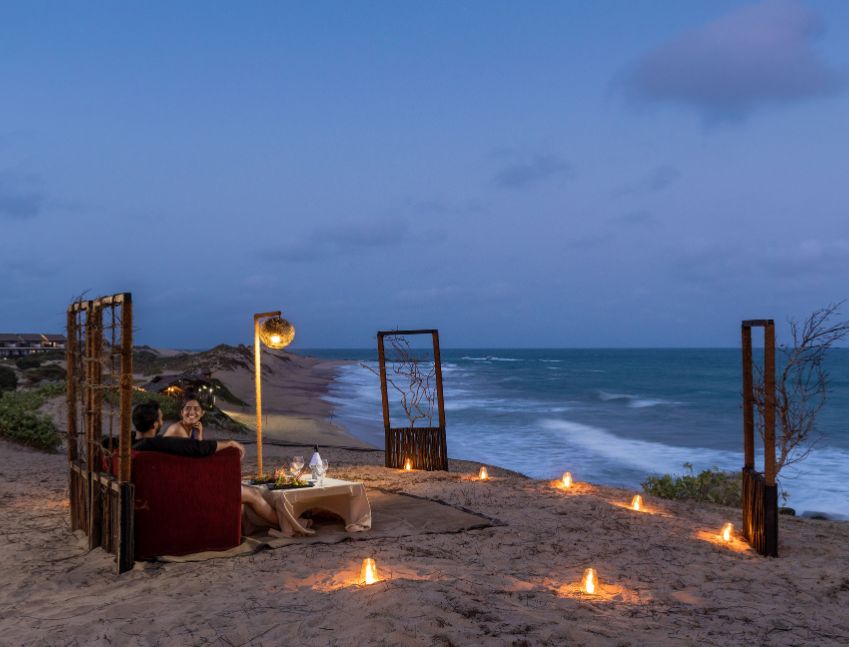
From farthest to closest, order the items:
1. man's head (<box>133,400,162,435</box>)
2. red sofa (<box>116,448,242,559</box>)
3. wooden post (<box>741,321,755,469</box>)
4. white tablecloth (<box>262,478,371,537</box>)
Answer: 1. wooden post (<box>741,321,755,469</box>)
2. white tablecloth (<box>262,478,371,537</box>)
3. man's head (<box>133,400,162,435</box>)
4. red sofa (<box>116,448,242,559</box>)

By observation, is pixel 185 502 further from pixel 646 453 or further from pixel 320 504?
pixel 646 453

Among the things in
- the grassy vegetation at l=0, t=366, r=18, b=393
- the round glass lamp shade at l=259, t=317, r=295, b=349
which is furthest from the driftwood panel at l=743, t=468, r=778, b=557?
the grassy vegetation at l=0, t=366, r=18, b=393

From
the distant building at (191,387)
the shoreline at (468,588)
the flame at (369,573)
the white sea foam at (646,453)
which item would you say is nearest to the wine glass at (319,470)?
the shoreline at (468,588)

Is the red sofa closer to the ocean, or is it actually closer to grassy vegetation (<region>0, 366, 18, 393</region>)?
the ocean

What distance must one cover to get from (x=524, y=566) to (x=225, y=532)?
7.65 feet

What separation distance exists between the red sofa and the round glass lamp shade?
206 centimetres

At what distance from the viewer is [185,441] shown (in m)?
5.43

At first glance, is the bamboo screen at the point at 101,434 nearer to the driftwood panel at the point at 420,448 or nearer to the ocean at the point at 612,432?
the driftwood panel at the point at 420,448

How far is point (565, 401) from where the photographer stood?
38.8m

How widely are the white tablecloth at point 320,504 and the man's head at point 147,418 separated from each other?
1101 millimetres

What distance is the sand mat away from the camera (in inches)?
227

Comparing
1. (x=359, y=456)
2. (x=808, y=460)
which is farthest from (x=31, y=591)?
(x=808, y=460)

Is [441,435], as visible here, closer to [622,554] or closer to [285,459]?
[285,459]

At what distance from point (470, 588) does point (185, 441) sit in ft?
7.88
